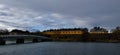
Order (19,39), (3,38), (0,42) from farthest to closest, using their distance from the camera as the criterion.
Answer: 1. (19,39)
2. (3,38)
3. (0,42)

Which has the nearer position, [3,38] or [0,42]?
[0,42]

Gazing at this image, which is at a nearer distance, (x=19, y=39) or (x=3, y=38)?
(x=3, y=38)

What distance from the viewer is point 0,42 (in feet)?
495

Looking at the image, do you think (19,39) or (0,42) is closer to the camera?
(0,42)

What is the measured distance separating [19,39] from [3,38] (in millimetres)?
28464

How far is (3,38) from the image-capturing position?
160625 millimetres

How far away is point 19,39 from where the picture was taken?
618 ft

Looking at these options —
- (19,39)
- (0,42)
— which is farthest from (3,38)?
(19,39)

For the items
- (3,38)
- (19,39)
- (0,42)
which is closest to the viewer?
(0,42)

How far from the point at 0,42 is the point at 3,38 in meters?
9.94

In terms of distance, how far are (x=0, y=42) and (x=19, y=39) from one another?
3797 centimetres

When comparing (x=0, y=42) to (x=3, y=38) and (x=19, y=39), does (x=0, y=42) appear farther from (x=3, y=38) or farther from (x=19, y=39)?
(x=19, y=39)
